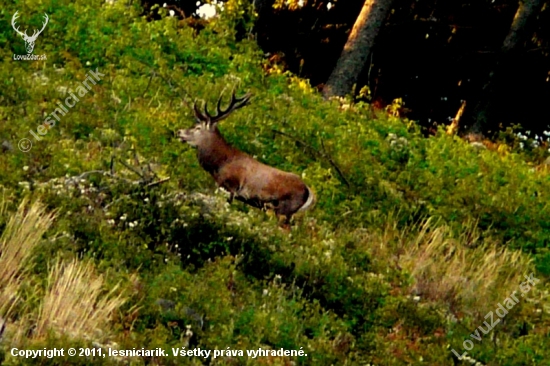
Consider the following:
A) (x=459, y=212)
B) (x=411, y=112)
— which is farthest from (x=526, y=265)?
(x=411, y=112)

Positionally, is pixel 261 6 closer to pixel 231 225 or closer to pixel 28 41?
pixel 28 41

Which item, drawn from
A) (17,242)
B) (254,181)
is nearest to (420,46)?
(254,181)

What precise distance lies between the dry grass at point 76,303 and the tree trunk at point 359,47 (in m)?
9.73

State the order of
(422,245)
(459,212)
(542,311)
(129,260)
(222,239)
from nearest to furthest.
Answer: (129,260), (222,239), (542,311), (422,245), (459,212)

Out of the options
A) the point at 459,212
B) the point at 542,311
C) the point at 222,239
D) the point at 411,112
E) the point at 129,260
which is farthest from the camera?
the point at 411,112

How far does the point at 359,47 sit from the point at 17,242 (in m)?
10.1

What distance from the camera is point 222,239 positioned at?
9281 mm

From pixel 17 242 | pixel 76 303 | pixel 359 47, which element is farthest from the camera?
pixel 359 47

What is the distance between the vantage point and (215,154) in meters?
10.2

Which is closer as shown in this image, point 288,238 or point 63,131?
point 288,238

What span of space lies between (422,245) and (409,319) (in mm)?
1894

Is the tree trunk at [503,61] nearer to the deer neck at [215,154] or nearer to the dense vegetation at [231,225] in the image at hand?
the dense vegetation at [231,225]

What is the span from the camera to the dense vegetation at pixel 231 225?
7.68 m

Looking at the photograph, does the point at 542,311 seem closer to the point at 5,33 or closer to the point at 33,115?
the point at 33,115
